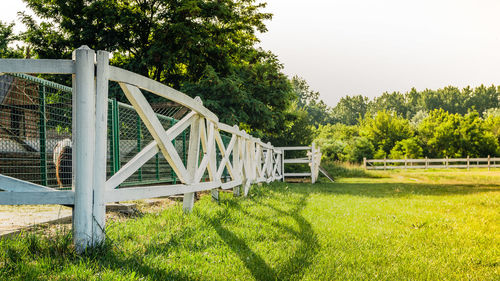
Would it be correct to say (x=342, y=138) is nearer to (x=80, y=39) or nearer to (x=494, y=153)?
(x=494, y=153)

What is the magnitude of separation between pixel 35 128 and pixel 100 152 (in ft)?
7.74

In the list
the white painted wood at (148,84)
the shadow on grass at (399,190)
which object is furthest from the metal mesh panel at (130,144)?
the shadow on grass at (399,190)

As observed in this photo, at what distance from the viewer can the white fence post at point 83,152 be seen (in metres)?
2.71

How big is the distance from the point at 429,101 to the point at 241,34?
302 ft

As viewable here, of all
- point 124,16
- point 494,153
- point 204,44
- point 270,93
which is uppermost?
point 124,16

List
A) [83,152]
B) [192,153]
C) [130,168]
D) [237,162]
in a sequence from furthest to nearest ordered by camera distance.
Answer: [237,162] < [192,153] < [130,168] < [83,152]

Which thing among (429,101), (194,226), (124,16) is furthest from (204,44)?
(429,101)

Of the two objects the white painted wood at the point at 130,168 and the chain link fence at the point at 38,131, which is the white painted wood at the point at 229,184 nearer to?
the chain link fence at the point at 38,131

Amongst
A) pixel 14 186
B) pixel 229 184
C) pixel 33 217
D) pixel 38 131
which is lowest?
pixel 33 217

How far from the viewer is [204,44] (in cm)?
1705

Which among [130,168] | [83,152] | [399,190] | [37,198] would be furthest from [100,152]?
[399,190]

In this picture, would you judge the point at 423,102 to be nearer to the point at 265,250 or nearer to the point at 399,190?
the point at 399,190

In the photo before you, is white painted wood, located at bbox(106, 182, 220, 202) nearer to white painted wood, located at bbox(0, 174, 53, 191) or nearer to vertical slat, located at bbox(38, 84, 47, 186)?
white painted wood, located at bbox(0, 174, 53, 191)

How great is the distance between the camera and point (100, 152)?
2.83m
